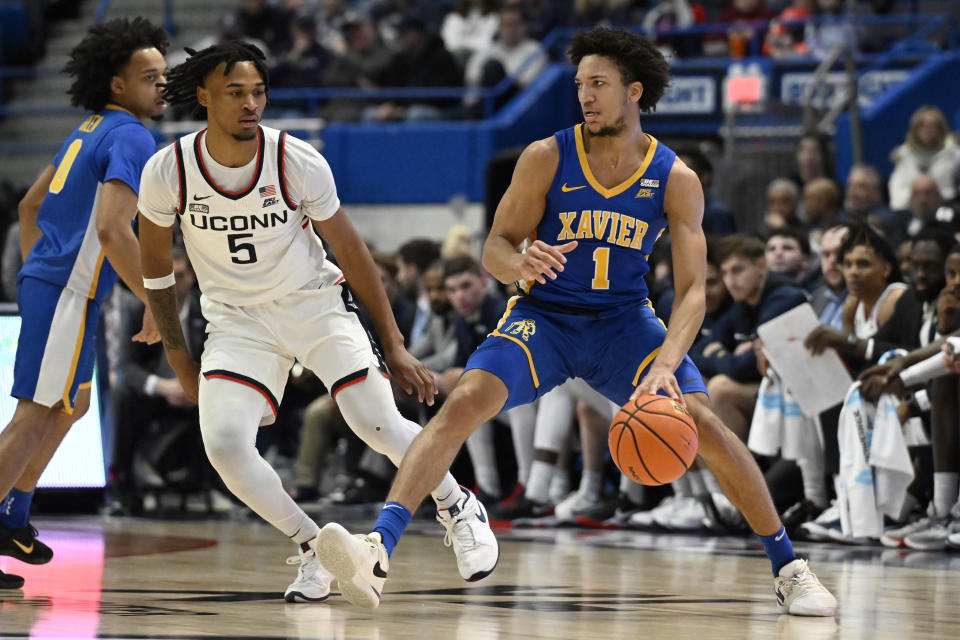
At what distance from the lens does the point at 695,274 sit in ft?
17.2

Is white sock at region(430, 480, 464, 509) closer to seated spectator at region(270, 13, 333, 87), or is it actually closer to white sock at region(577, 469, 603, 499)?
white sock at region(577, 469, 603, 499)

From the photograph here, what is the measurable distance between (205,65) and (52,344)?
138 cm

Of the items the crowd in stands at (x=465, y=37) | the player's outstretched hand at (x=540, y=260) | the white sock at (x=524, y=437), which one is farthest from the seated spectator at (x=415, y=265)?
the player's outstretched hand at (x=540, y=260)

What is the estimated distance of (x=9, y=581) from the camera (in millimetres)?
5656

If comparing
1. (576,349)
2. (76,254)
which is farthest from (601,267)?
(76,254)

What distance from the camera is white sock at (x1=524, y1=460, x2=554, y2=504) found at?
30.1 feet

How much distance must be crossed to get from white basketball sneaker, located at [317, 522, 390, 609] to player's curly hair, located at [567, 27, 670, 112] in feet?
6.37

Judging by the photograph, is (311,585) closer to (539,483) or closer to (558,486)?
(539,483)

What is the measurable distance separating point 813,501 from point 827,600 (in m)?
3.15

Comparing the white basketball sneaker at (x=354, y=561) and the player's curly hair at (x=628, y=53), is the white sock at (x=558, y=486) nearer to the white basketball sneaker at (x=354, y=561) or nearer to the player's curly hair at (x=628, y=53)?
the player's curly hair at (x=628, y=53)

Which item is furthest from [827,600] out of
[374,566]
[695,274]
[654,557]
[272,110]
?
[272,110]

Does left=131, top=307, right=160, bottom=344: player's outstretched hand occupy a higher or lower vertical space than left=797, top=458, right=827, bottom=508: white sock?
higher

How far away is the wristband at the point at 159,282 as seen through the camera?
5434mm

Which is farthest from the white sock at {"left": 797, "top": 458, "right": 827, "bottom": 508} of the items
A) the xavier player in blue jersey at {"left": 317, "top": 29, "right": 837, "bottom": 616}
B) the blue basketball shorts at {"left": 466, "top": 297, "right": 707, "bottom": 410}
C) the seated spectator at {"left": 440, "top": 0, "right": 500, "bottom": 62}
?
the seated spectator at {"left": 440, "top": 0, "right": 500, "bottom": 62}
